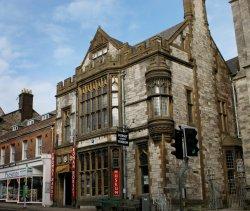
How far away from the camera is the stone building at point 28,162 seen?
30.5 m

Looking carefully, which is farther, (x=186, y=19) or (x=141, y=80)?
(x=186, y=19)

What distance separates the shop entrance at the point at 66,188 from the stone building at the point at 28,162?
1.30 m

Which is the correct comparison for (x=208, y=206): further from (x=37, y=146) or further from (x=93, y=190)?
(x=37, y=146)

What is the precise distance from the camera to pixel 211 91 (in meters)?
26.7

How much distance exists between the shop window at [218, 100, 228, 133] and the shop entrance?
12.1 metres

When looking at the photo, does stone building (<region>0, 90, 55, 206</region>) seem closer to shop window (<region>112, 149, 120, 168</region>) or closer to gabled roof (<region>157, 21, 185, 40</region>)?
A: shop window (<region>112, 149, 120, 168</region>)

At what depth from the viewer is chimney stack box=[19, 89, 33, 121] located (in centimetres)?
4578

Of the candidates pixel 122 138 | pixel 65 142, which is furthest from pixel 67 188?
pixel 122 138

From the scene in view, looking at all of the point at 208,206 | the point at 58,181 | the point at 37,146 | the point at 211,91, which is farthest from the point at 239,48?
the point at 37,146

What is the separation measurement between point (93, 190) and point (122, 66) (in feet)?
28.1

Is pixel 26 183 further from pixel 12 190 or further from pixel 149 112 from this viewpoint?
pixel 149 112

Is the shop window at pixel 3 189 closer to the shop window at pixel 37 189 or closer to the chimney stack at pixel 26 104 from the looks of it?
the shop window at pixel 37 189

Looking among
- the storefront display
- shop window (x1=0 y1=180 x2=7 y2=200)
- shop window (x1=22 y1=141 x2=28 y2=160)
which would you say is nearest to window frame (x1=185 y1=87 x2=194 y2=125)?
the storefront display

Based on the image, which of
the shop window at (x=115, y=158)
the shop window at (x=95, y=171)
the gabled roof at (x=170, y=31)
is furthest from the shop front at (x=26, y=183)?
the gabled roof at (x=170, y=31)
